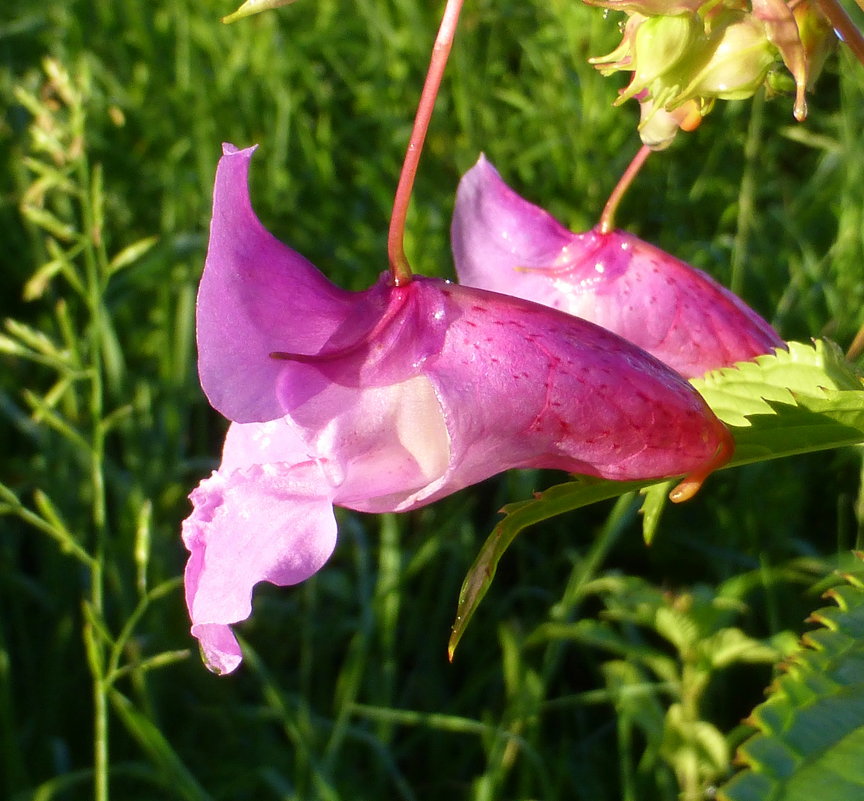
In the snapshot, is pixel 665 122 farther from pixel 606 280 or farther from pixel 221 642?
pixel 221 642

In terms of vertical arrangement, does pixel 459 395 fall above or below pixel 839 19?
below

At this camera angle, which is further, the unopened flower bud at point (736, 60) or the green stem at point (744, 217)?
the green stem at point (744, 217)

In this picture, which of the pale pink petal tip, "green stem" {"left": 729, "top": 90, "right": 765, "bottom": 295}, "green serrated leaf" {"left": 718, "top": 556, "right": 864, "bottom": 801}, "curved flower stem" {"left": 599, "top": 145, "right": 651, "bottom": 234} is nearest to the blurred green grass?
"green stem" {"left": 729, "top": 90, "right": 765, "bottom": 295}

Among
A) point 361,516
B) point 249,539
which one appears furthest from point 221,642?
point 361,516

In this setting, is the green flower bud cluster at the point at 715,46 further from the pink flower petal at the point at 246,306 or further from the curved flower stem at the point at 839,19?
the pink flower petal at the point at 246,306

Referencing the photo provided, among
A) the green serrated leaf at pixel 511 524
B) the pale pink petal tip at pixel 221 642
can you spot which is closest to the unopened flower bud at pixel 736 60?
the green serrated leaf at pixel 511 524

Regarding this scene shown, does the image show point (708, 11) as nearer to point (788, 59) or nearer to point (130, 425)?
point (788, 59)
